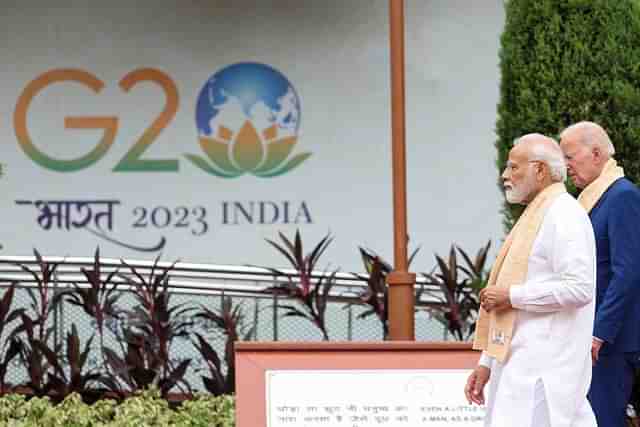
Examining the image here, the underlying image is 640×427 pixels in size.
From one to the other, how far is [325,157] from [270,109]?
615mm

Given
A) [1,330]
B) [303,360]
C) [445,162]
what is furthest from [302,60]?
[303,360]

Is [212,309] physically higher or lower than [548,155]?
lower

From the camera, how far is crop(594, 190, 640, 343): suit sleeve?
6.38 meters

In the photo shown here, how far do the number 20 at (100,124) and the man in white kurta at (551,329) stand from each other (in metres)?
7.19

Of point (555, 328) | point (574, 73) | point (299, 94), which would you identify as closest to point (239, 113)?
point (299, 94)

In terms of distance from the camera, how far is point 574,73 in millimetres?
8250

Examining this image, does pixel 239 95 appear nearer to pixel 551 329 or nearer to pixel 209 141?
pixel 209 141

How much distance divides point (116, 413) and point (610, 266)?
3048 millimetres

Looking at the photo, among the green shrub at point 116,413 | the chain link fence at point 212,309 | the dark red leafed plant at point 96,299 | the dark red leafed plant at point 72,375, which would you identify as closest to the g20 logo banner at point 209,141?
the chain link fence at point 212,309

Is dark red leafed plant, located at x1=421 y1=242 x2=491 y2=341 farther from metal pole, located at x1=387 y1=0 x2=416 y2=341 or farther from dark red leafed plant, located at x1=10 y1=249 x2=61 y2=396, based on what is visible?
dark red leafed plant, located at x1=10 y1=249 x2=61 y2=396

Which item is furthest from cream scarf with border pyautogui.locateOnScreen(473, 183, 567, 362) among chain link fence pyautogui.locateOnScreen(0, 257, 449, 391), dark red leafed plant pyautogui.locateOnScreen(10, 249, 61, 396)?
dark red leafed plant pyautogui.locateOnScreen(10, 249, 61, 396)

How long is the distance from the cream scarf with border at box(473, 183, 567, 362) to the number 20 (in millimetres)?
7089

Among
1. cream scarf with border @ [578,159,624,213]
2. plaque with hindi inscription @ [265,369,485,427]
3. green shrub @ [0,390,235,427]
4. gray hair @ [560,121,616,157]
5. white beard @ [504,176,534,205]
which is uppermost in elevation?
gray hair @ [560,121,616,157]

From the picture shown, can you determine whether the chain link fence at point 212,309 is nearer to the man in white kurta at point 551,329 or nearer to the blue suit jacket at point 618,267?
the blue suit jacket at point 618,267
